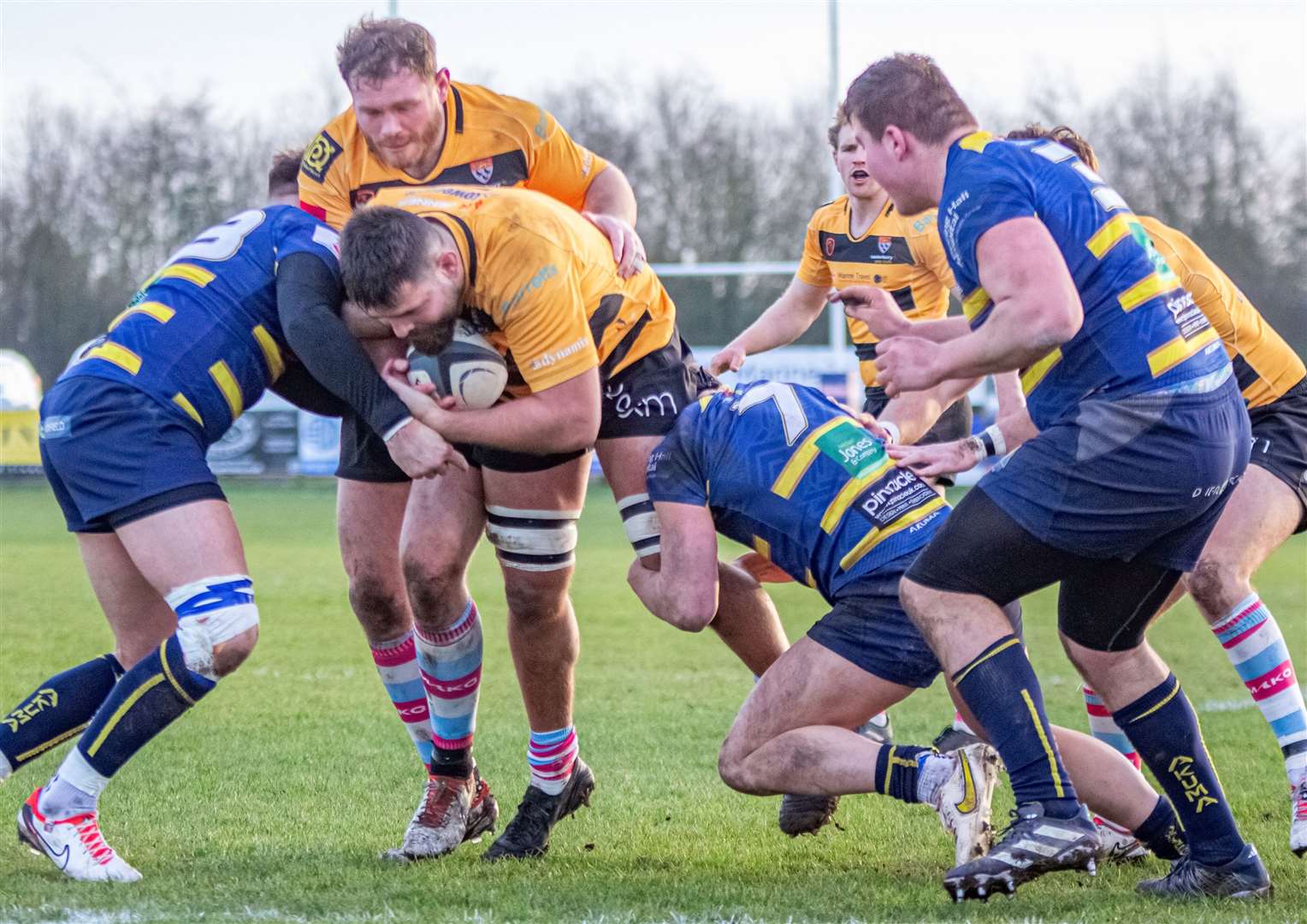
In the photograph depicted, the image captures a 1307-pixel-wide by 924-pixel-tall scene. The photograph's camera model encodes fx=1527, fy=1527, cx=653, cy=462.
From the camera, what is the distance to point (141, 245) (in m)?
30.0

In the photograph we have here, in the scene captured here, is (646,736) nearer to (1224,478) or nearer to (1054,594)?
(1224,478)

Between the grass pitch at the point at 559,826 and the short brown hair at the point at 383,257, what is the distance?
152 cm

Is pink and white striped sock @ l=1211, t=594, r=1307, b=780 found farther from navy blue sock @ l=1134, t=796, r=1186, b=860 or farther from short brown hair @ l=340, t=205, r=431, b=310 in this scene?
short brown hair @ l=340, t=205, r=431, b=310

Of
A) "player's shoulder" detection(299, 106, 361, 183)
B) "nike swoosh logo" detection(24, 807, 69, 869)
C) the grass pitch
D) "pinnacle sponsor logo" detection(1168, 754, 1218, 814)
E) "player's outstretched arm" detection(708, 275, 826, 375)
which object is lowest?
the grass pitch

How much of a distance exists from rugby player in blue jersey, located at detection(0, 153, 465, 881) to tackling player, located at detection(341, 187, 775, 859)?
0.19 meters

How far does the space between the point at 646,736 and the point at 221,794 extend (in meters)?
1.80

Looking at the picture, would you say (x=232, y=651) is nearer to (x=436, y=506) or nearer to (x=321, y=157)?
(x=436, y=506)

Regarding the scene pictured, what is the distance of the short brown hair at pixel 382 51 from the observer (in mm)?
4543

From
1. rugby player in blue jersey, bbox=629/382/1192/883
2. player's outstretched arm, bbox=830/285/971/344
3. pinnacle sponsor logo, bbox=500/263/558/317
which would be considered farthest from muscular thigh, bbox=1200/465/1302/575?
pinnacle sponsor logo, bbox=500/263/558/317

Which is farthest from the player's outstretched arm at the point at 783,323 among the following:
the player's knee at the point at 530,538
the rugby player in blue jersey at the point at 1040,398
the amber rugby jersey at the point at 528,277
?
the rugby player in blue jersey at the point at 1040,398

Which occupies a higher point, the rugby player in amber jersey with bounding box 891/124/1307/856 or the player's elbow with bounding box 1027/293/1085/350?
the player's elbow with bounding box 1027/293/1085/350

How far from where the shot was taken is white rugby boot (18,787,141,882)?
396cm

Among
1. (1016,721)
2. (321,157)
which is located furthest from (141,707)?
(1016,721)

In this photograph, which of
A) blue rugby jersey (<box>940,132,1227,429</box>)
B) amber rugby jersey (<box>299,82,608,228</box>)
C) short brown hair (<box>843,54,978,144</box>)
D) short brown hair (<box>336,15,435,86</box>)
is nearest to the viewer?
blue rugby jersey (<box>940,132,1227,429</box>)
